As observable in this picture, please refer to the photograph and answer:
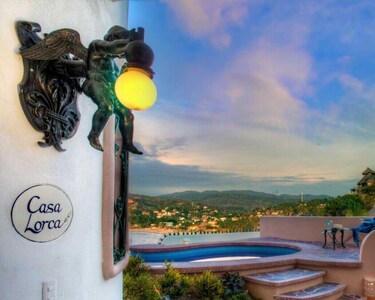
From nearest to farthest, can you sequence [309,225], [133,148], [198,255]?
[133,148] → [198,255] → [309,225]

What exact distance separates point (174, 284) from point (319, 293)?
2662 mm

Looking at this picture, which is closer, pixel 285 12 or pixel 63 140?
pixel 63 140

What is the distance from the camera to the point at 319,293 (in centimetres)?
558

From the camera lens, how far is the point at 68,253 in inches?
71.5

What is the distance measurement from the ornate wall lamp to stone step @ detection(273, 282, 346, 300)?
469cm

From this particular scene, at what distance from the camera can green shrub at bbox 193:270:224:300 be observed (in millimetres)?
4930

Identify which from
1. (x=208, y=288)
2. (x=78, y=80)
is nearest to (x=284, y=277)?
(x=208, y=288)

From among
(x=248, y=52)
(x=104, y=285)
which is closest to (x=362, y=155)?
(x=248, y=52)

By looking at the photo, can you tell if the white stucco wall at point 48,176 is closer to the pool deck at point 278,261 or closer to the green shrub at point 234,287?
the green shrub at point 234,287

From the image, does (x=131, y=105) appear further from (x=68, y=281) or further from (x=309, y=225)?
(x=309, y=225)

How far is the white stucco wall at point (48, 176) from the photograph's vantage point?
150cm

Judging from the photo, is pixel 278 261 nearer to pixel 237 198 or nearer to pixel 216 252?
pixel 216 252

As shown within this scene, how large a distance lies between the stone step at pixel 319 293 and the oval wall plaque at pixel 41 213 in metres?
4.55

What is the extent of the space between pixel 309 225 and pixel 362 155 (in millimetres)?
5145
